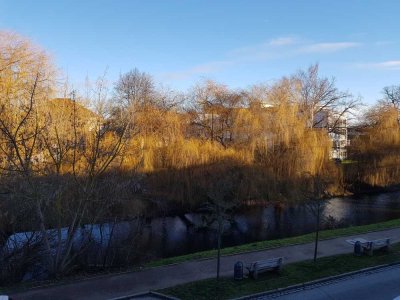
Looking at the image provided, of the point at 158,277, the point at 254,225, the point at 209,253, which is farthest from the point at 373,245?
the point at 254,225

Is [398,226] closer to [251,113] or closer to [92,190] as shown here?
[92,190]

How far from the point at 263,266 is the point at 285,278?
2.16 feet

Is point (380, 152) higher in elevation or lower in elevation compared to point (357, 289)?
higher

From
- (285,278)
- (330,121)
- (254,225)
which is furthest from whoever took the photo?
(330,121)

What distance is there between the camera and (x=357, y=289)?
1040cm

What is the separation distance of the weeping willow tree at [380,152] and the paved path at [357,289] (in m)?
26.3

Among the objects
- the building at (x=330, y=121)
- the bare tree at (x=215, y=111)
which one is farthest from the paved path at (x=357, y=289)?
the building at (x=330, y=121)

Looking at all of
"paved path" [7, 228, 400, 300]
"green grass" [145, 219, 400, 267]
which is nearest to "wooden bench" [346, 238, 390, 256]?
"paved path" [7, 228, 400, 300]

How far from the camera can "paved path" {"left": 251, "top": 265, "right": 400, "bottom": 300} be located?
9844mm

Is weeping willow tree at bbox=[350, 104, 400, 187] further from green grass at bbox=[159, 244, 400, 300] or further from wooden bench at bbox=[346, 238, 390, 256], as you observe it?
green grass at bbox=[159, 244, 400, 300]

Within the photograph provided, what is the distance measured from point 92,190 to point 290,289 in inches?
251

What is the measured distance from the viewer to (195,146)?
29.1 meters

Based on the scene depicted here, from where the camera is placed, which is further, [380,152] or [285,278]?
[380,152]

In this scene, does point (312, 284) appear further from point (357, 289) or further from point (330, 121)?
point (330, 121)
